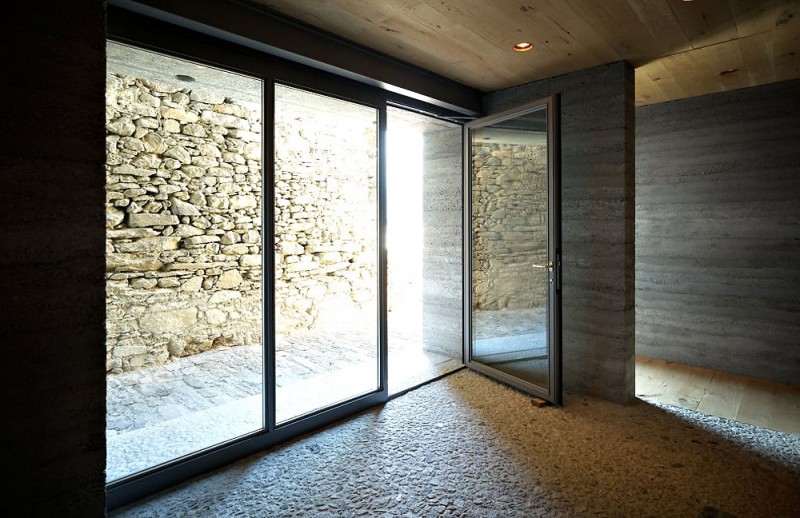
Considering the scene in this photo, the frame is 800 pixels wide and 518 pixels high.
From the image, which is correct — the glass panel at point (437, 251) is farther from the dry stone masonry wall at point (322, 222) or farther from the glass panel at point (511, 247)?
the dry stone masonry wall at point (322, 222)

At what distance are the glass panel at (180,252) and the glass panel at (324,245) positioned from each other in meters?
0.43

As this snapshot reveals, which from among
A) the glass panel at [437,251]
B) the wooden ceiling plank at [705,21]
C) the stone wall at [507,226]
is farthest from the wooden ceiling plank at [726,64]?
the glass panel at [437,251]

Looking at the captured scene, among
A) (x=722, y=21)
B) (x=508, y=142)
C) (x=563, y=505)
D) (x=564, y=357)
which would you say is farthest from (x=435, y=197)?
(x=563, y=505)

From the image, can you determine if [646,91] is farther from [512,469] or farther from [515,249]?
[512,469]

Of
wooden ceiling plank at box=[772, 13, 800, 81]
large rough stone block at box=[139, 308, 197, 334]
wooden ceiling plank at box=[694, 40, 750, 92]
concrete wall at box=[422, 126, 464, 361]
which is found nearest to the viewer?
wooden ceiling plank at box=[772, 13, 800, 81]

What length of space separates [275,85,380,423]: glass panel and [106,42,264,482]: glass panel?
17.0 inches

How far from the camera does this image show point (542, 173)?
3434mm

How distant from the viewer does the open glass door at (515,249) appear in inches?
126

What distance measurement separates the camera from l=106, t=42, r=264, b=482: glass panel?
4.29 meters

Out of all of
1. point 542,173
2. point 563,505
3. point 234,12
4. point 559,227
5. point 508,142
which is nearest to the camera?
point 563,505

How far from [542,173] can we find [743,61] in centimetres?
165

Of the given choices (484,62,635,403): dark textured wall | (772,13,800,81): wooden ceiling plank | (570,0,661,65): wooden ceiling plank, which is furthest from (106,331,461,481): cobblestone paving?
(772,13,800,81): wooden ceiling plank
